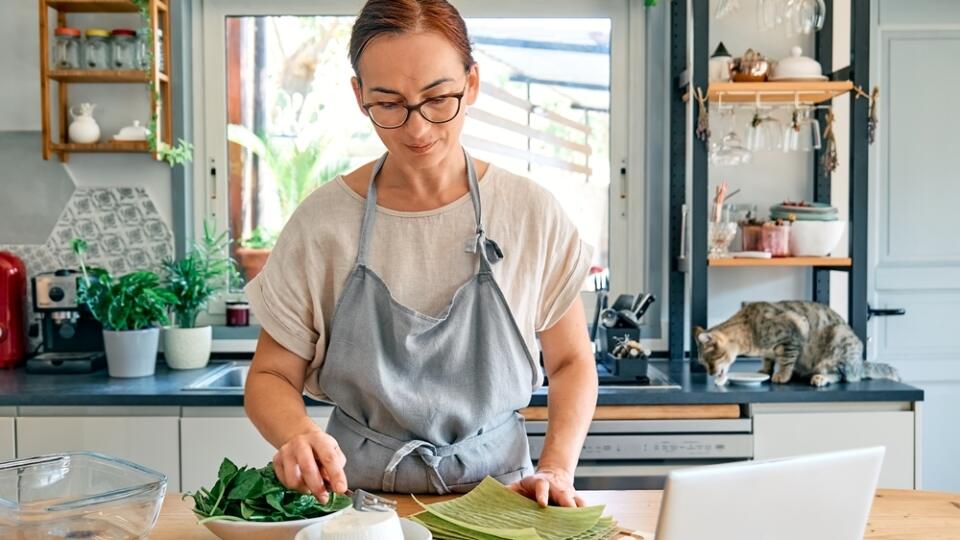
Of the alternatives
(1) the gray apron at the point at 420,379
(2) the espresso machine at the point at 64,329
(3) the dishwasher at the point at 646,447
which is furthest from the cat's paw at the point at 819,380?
(2) the espresso machine at the point at 64,329

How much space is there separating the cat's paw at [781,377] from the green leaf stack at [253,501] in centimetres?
196

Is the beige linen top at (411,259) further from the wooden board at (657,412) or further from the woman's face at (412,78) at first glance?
the wooden board at (657,412)

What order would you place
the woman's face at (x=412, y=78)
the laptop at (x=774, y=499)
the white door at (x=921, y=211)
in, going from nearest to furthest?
the laptop at (x=774, y=499) < the woman's face at (x=412, y=78) < the white door at (x=921, y=211)

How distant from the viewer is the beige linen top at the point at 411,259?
1.69 meters

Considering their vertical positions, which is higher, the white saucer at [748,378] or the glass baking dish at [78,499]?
the glass baking dish at [78,499]

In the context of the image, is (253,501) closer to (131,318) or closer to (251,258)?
(131,318)

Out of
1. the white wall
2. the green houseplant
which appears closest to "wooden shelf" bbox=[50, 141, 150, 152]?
the white wall

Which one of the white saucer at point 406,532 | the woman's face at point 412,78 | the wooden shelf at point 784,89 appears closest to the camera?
the white saucer at point 406,532

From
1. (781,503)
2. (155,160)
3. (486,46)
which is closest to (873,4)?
(486,46)

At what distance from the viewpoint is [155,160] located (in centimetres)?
353

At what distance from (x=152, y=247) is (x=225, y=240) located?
249mm

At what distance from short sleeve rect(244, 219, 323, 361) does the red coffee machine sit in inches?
79.6

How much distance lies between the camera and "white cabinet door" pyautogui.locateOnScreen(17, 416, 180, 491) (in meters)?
2.84

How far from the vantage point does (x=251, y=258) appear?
3.64m
